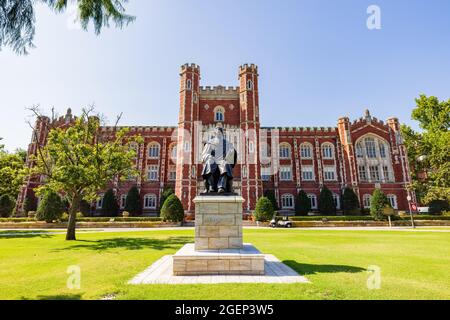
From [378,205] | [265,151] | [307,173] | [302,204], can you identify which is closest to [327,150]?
[307,173]

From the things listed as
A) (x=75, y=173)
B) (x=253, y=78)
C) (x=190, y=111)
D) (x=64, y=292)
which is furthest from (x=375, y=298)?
(x=253, y=78)

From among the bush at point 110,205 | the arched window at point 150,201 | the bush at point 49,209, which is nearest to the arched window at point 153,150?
the arched window at point 150,201

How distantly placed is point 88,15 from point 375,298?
7.31 metres

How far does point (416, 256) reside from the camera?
8.62m

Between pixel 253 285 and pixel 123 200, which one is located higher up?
pixel 123 200

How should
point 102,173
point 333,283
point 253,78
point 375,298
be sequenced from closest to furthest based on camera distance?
1. point 375,298
2. point 333,283
3. point 102,173
4. point 253,78

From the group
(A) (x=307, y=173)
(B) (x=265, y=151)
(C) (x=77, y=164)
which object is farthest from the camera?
(B) (x=265, y=151)

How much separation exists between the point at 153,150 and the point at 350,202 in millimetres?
29793

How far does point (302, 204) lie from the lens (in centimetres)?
3459

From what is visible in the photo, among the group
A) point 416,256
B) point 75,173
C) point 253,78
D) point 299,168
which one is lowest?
point 416,256

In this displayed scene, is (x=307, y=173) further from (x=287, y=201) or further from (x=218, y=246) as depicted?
(x=218, y=246)

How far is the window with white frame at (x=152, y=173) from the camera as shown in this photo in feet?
127
